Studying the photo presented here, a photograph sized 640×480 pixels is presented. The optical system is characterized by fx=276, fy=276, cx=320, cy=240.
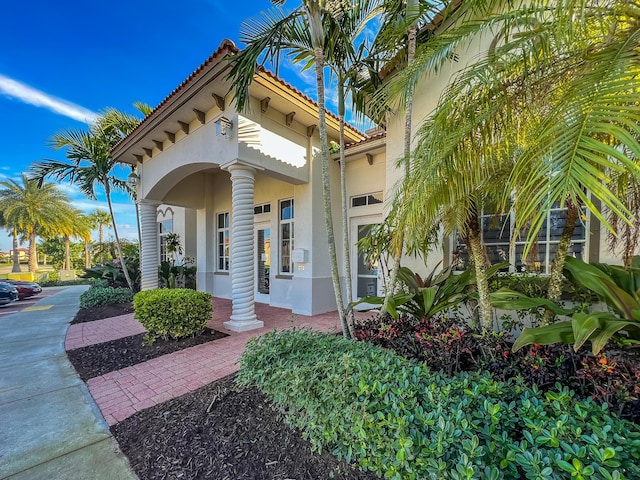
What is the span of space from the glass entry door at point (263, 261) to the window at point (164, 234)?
576cm

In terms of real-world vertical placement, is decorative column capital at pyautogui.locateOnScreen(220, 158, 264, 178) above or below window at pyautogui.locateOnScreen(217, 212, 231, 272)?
above

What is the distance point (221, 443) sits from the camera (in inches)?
104

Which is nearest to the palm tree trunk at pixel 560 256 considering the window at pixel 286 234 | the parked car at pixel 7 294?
the window at pixel 286 234

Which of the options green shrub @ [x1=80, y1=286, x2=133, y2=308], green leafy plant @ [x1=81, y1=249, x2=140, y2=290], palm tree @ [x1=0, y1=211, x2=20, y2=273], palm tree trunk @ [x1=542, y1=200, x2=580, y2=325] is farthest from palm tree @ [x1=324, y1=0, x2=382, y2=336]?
palm tree @ [x1=0, y1=211, x2=20, y2=273]

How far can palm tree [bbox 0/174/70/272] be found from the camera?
21.3 metres

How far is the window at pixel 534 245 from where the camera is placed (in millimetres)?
4129

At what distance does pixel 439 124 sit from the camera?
2461 millimetres

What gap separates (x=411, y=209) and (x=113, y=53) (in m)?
11.2

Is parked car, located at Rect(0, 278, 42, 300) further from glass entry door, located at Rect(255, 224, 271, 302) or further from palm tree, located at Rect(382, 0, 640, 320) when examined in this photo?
palm tree, located at Rect(382, 0, 640, 320)

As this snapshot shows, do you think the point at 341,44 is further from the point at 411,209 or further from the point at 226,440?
the point at 226,440

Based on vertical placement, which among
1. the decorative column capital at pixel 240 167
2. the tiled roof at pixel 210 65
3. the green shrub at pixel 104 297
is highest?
the tiled roof at pixel 210 65

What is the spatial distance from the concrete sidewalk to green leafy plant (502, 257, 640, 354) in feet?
12.2

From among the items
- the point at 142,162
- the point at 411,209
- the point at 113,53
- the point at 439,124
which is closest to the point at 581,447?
the point at 411,209

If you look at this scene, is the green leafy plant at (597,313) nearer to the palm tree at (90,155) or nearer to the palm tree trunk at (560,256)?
the palm tree trunk at (560,256)
